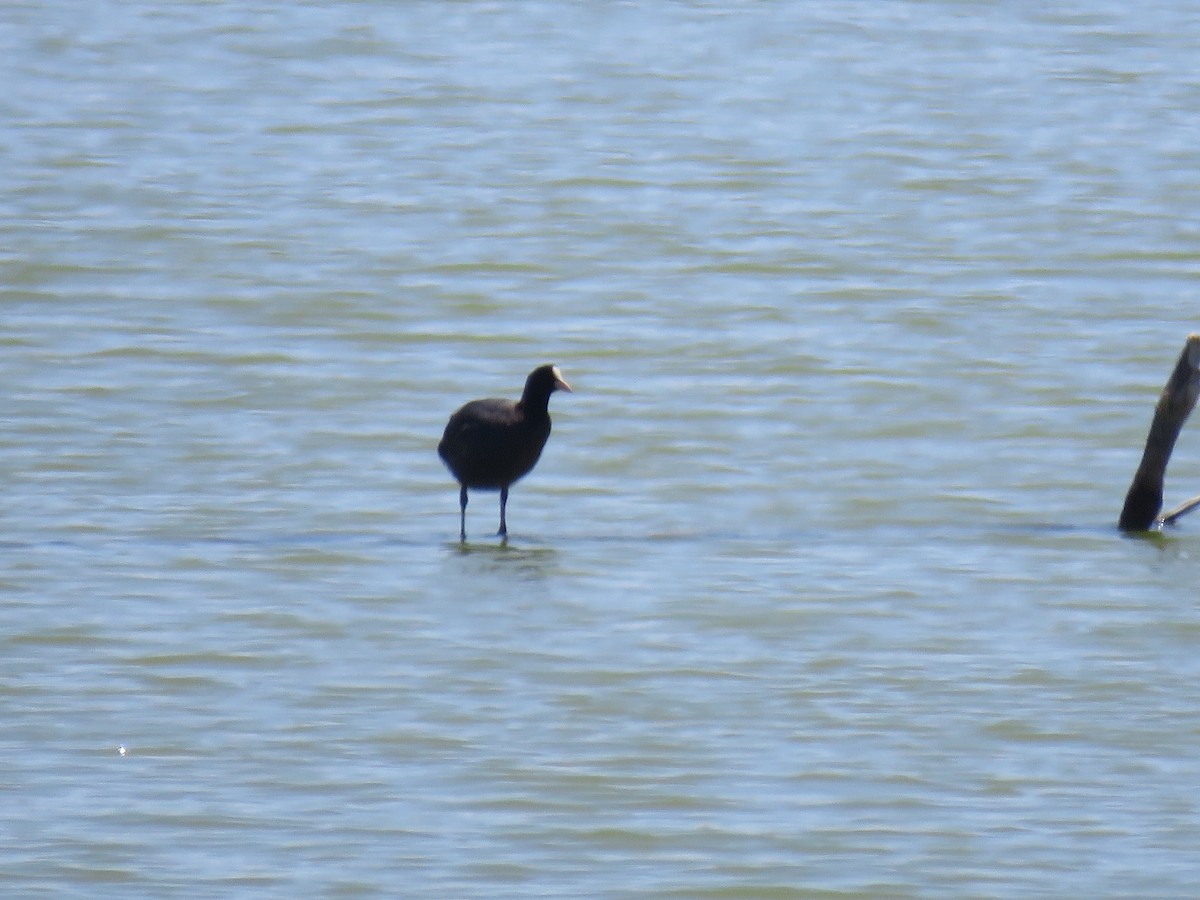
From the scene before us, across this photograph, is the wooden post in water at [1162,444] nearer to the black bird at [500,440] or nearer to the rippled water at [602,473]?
the rippled water at [602,473]

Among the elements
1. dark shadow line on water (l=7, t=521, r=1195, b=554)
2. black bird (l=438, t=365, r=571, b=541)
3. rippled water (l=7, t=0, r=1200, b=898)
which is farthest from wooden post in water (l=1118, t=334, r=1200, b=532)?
black bird (l=438, t=365, r=571, b=541)

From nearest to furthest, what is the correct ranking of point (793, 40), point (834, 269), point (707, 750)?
point (707, 750) < point (834, 269) < point (793, 40)

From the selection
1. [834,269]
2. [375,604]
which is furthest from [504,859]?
[834,269]

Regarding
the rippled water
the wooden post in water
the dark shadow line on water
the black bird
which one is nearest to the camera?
the rippled water

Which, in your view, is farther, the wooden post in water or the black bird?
the black bird

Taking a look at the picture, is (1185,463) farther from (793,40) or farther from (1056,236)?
(793,40)

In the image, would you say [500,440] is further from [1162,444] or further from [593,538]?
[1162,444]

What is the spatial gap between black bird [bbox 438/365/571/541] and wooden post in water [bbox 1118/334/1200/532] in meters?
2.71

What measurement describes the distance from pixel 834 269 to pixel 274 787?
12592mm

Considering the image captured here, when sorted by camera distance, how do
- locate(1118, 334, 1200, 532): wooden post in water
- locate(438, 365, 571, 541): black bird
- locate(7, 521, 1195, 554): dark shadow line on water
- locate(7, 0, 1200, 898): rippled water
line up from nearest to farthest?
locate(7, 0, 1200, 898): rippled water
locate(1118, 334, 1200, 532): wooden post in water
locate(7, 521, 1195, 554): dark shadow line on water
locate(438, 365, 571, 541): black bird

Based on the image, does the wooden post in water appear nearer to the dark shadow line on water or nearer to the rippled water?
the dark shadow line on water

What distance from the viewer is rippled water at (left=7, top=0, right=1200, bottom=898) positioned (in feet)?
26.5

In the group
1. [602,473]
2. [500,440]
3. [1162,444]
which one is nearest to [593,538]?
[500,440]

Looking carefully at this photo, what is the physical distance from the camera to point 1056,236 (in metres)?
21.2
